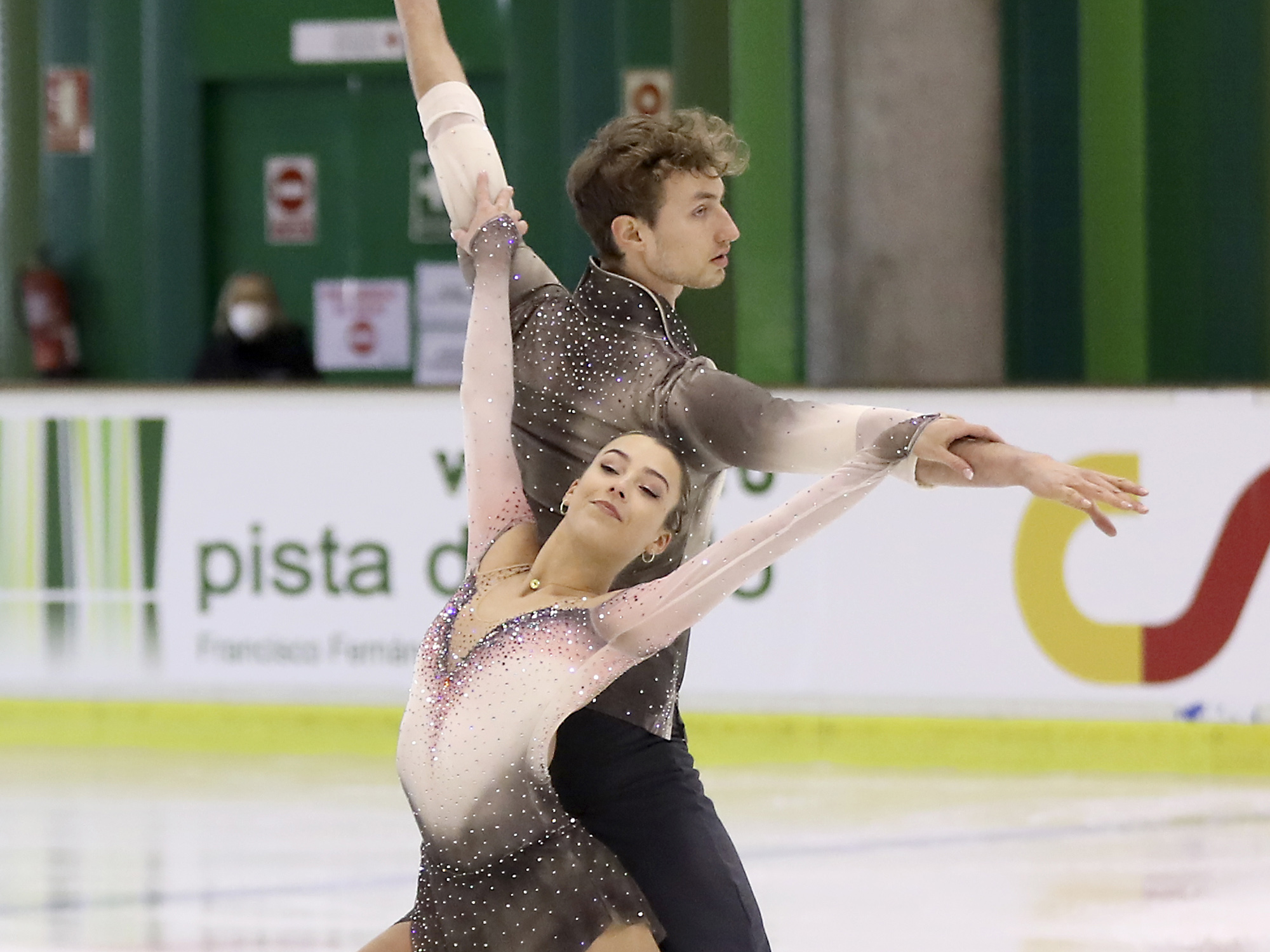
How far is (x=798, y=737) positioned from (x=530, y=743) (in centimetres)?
Result: 348

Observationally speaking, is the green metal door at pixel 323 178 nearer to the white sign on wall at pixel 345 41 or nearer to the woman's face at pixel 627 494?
the white sign on wall at pixel 345 41

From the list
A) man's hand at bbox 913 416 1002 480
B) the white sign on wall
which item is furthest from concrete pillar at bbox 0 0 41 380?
man's hand at bbox 913 416 1002 480

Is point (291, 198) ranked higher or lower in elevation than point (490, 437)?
higher

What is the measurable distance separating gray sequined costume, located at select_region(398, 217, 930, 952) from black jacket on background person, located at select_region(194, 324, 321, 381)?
515 centimetres

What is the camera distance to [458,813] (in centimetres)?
202

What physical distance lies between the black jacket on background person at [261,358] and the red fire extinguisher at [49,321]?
1758mm

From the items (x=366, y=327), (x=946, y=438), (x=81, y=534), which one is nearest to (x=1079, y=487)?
(x=946, y=438)

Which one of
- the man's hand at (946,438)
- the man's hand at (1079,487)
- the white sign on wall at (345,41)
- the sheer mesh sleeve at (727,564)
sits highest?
the white sign on wall at (345,41)

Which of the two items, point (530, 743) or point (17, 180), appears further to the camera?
point (17, 180)

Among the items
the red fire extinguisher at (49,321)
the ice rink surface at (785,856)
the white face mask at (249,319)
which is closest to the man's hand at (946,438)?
the ice rink surface at (785,856)

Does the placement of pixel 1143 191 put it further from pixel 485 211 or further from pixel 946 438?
pixel 946 438

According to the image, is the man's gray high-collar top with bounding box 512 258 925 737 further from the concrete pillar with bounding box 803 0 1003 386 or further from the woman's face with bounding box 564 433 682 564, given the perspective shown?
the concrete pillar with bounding box 803 0 1003 386

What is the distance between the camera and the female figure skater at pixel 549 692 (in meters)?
2.00

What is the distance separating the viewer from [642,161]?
2105mm
